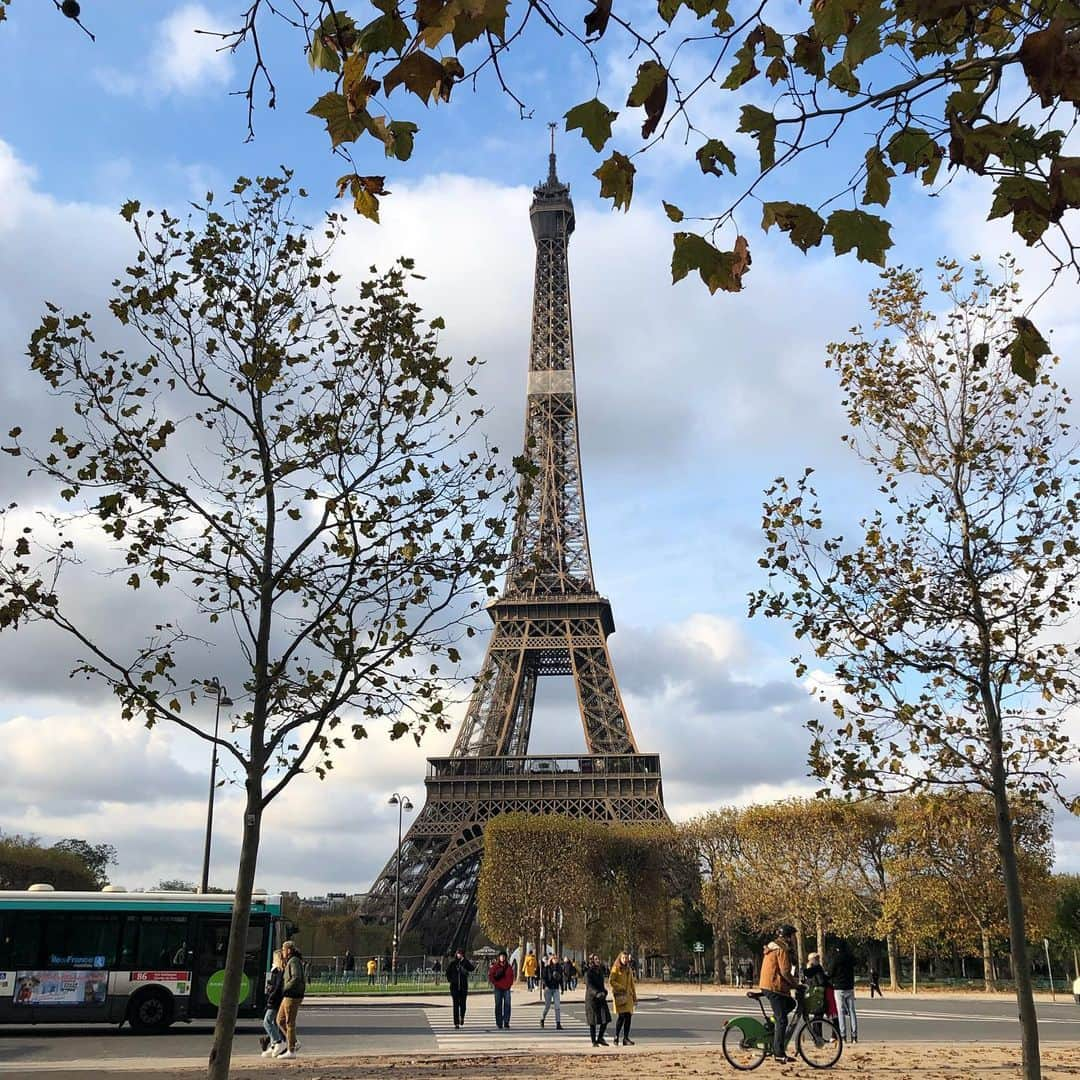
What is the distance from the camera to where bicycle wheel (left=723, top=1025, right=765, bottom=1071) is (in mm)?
14974

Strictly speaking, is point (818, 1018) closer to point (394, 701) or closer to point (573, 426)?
point (394, 701)

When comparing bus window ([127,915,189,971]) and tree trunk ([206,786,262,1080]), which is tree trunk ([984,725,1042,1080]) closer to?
tree trunk ([206,786,262,1080])

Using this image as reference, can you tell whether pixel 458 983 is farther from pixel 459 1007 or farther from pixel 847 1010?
pixel 847 1010

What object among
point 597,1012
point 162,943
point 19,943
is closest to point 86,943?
point 19,943

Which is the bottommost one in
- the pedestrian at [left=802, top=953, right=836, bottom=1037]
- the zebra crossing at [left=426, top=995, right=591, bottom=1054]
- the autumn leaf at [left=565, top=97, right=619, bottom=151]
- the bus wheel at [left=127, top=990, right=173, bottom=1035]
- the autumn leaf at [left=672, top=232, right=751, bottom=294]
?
the zebra crossing at [left=426, top=995, right=591, bottom=1054]

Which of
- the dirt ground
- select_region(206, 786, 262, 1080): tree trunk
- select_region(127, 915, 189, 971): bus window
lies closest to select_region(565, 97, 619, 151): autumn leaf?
select_region(206, 786, 262, 1080): tree trunk

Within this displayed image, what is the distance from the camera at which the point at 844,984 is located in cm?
1886

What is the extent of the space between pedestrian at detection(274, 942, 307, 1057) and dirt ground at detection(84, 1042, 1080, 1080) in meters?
0.61

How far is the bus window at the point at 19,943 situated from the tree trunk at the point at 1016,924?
17.8 m

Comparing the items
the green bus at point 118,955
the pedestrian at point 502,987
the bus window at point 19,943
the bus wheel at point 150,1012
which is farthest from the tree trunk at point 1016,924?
the bus window at point 19,943

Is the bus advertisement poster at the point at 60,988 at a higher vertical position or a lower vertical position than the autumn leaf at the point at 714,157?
lower

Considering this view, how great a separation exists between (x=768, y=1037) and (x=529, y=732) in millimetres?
59840

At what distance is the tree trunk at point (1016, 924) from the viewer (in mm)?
11977

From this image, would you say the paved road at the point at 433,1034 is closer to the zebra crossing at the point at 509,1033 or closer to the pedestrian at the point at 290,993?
the zebra crossing at the point at 509,1033
